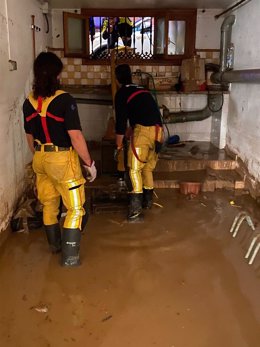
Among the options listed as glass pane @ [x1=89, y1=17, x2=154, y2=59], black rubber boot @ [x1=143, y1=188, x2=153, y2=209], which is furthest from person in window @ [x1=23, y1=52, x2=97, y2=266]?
glass pane @ [x1=89, y1=17, x2=154, y2=59]

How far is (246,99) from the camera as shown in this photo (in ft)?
15.4

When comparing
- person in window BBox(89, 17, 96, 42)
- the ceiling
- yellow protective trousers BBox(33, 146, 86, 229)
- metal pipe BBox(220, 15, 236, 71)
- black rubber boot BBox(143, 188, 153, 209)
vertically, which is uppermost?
the ceiling

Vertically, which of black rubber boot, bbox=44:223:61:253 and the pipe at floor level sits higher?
the pipe at floor level

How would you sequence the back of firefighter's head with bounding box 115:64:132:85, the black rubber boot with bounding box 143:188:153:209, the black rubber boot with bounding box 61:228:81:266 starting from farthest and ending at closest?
the black rubber boot with bounding box 143:188:153:209, the back of firefighter's head with bounding box 115:64:132:85, the black rubber boot with bounding box 61:228:81:266

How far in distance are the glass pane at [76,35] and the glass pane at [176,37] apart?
136cm

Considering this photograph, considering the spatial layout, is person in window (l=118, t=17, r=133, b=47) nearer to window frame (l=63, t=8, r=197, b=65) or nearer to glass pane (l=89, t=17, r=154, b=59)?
glass pane (l=89, t=17, r=154, b=59)

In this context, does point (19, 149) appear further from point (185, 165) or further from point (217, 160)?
point (217, 160)

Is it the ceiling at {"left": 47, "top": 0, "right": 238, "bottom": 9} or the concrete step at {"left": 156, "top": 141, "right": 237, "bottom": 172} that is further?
the ceiling at {"left": 47, "top": 0, "right": 238, "bottom": 9}

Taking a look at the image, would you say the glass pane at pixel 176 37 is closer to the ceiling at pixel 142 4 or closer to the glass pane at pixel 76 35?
the ceiling at pixel 142 4

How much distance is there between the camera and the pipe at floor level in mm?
3953

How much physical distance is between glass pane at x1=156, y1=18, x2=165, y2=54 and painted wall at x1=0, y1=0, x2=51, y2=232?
2160 mm

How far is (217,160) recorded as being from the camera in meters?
4.94

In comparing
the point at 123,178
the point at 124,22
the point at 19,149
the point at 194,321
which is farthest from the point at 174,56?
the point at 194,321

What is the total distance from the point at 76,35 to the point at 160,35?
4.31 ft
